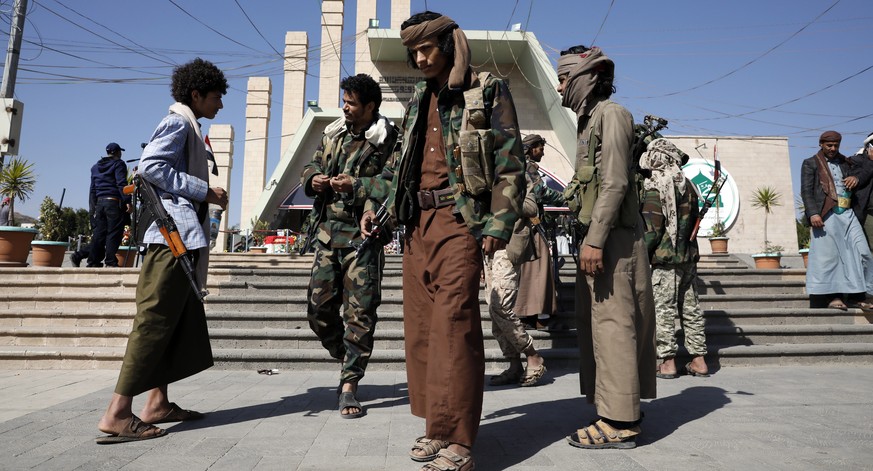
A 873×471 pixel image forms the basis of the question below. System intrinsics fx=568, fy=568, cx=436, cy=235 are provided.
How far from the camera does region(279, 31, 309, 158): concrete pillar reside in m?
23.7

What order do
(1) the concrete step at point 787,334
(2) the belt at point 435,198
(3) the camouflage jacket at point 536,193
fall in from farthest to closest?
1. (1) the concrete step at point 787,334
2. (3) the camouflage jacket at point 536,193
3. (2) the belt at point 435,198

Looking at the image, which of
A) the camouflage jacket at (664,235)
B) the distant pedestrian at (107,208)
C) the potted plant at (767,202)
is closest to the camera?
the camouflage jacket at (664,235)

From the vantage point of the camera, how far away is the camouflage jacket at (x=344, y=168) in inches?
159

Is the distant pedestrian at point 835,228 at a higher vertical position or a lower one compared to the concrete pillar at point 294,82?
lower

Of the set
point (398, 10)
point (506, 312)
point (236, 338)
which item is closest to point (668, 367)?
point (506, 312)

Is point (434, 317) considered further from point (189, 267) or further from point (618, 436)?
point (189, 267)

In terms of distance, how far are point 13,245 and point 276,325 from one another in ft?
14.9

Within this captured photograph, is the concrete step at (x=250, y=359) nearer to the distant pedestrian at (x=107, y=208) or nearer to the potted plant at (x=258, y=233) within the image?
the distant pedestrian at (x=107, y=208)

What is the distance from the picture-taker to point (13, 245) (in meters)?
7.93

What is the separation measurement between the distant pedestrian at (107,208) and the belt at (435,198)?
768 cm

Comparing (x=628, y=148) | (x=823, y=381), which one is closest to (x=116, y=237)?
(x=628, y=148)

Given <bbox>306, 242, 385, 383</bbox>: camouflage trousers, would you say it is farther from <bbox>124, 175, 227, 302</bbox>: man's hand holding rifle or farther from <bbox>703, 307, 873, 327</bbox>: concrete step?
<bbox>703, 307, 873, 327</bbox>: concrete step

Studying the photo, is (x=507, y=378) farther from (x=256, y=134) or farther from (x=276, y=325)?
(x=256, y=134)

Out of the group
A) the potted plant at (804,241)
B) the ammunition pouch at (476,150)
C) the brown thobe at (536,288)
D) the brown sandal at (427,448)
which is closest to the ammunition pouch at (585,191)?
the ammunition pouch at (476,150)
